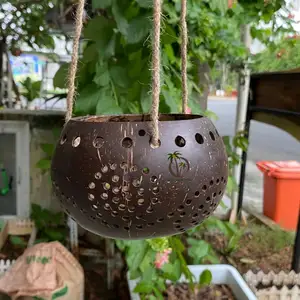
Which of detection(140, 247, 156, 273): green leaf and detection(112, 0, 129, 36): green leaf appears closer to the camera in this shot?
detection(112, 0, 129, 36): green leaf

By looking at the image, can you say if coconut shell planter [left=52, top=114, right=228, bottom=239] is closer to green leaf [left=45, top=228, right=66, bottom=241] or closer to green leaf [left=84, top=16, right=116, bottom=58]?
green leaf [left=84, top=16, right=116, bottom=58]

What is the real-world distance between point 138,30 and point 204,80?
2.90 ft

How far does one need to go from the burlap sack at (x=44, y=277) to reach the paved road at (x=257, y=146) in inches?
64.7

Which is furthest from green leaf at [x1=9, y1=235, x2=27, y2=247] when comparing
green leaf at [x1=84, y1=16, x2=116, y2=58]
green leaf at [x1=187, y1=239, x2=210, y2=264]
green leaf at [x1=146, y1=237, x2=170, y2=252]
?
green leaf at [x1=84, y1=16, x2=116, y2=58]

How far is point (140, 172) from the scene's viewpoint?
1.44ft

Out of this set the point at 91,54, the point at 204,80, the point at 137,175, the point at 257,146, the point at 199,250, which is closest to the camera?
the point at 137,175

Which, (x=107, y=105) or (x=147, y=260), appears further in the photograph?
(x=147, y=260)

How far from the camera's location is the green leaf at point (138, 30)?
2.92ft

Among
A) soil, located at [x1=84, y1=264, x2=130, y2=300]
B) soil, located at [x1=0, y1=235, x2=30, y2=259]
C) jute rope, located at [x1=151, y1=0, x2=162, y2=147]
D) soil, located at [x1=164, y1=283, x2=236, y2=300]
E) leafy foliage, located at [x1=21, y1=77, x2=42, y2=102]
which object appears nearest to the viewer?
jute rope, located at [x1=151, y1=0, x2=162, y2=147]

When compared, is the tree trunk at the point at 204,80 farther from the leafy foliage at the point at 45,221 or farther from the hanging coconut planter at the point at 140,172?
the hanging coconut planter at the point at 140,172

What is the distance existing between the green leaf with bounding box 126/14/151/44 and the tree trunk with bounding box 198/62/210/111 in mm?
777

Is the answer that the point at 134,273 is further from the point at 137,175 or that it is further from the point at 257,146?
the point at 257,146

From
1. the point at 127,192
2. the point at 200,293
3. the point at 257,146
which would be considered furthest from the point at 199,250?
the point at 257,146

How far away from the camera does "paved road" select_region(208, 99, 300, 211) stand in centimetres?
325
